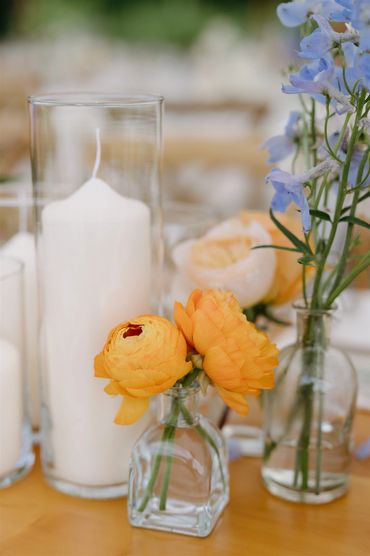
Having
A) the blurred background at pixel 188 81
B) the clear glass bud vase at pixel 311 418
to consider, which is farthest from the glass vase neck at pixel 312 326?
the blurred background at pixel 188 81

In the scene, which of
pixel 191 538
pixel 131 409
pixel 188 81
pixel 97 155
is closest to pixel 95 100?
pixel 97 155

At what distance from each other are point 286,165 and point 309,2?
1.10 ft

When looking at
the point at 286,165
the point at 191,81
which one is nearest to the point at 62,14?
the point at 191,81

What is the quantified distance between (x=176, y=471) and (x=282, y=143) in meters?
0.30

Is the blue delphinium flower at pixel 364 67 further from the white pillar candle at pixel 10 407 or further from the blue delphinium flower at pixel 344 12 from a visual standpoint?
the white pillar candle at pixel 10 407

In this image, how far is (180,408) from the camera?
0.64 meters

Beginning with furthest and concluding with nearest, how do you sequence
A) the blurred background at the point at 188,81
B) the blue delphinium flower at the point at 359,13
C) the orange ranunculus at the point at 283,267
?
the blurred background at the point at 188,81
the orange ranunculus at the point at 283,267
the blue delphinium flower at the point at 359,13

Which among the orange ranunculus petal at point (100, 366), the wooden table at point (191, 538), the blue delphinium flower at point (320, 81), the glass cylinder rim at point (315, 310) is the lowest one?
the wooden table at point (191, 538)

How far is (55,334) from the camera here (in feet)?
2.26

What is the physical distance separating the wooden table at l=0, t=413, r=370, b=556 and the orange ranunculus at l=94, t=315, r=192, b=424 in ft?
0.43

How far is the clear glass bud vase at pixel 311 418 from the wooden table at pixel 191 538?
0.02m

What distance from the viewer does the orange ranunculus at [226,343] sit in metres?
0.58

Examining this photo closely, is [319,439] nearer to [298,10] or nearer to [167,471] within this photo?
[167,471]

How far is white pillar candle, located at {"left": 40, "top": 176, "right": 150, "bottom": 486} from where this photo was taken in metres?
0.66
